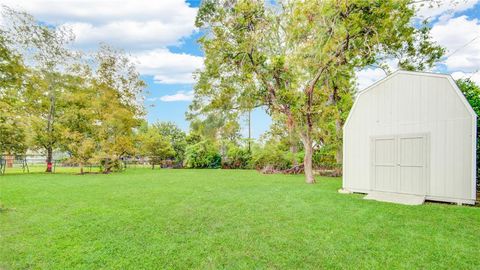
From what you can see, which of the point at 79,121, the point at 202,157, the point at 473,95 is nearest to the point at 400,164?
the point at 473,95

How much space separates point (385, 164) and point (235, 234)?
5.21 metres

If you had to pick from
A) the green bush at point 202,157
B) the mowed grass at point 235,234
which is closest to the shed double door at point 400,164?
the mowed grass at point 235,234

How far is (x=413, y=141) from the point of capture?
6676 mm

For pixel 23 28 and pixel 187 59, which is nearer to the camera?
pixel 23 28

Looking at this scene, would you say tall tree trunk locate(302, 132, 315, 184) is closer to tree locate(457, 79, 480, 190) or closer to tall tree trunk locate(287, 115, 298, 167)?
tall tree trunk locate(287, 115, 298, 167)

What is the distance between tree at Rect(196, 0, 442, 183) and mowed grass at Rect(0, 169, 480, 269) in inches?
212

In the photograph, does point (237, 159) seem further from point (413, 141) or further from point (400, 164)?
point (413, 141)

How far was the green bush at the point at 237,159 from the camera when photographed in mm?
20000

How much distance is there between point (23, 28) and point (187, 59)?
9144 mm

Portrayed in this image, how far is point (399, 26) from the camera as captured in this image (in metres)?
11.1

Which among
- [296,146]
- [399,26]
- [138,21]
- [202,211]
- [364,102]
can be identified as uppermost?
[399,26]

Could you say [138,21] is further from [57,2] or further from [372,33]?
[372,33]

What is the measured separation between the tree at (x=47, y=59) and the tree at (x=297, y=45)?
9729 millimetres

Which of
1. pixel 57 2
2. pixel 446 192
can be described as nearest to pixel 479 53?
pixel 446 192
